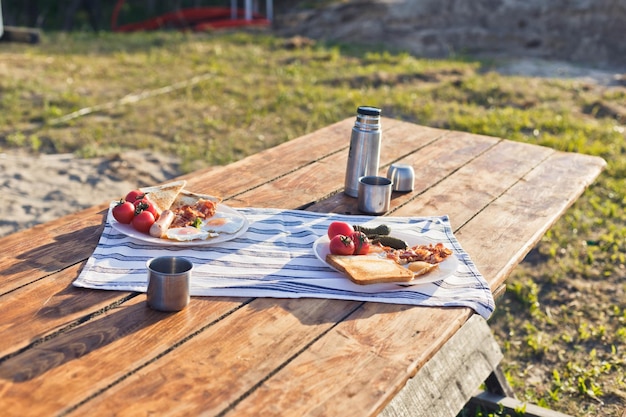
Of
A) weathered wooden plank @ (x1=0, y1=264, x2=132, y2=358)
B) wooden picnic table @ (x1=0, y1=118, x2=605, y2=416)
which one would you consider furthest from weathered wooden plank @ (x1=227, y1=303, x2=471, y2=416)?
weathered wooden plank @ (x1=0, y1=264, x2=132, y2=358)

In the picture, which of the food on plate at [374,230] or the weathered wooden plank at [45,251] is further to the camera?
the food on plate at [374,230]

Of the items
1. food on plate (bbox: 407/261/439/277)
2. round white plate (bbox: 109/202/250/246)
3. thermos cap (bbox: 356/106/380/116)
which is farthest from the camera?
thermos cap (bbox: 356/106/380/116)

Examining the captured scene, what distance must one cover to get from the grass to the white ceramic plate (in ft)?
4.28

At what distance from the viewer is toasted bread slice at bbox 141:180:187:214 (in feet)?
8.50

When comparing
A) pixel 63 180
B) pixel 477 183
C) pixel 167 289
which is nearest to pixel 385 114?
pixel 63 180

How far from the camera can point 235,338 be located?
190 centimetres

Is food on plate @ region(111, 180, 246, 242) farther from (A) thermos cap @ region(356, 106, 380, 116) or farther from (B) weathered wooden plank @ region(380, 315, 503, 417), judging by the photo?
(B) weathered wooden plank @ region(380, 315, 503, 417)

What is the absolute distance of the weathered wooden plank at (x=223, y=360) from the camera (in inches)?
63.9

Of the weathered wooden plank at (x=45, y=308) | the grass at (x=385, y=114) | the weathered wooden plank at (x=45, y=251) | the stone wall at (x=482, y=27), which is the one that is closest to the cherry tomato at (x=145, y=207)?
the weathered wooden plank at (x=45, y=251)

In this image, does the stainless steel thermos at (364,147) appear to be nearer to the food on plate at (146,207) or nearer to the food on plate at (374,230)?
the food on plate at (374,230)

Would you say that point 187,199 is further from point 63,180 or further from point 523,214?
point 63,180

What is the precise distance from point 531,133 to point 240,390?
553cm

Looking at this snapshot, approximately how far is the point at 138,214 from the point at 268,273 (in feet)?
1.57

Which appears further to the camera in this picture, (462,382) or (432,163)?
(432,163)
